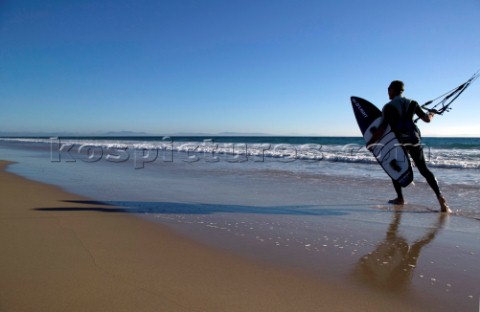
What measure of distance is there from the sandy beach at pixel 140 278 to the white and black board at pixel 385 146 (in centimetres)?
403

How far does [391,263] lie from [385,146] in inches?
149

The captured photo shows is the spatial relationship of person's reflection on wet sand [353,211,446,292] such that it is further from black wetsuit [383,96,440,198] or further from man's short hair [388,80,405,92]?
man's short hair [388,80,405,92]

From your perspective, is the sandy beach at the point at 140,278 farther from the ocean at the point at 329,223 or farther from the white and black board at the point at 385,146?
the white and black board at the point at 385,146

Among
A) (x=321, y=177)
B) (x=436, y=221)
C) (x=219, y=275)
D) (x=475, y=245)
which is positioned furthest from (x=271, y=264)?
(x=321, y=177)

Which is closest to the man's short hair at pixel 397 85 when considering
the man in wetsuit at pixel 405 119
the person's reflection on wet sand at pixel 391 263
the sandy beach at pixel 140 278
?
the man in wetsuit at pixel 405 119

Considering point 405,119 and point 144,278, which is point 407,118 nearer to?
point 405,119

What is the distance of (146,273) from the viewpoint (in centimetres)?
230

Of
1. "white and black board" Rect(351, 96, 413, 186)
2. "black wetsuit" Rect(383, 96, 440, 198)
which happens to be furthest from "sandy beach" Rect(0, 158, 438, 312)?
"white and black board" Rect(351, 96, 413, 186)

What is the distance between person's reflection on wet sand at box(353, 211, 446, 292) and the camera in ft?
7.50

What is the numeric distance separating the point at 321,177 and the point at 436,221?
4545mm

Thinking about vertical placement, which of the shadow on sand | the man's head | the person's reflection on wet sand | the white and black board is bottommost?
the shadow on sand

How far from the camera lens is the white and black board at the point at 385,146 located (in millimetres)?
5605

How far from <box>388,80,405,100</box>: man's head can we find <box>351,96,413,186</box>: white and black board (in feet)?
2.17

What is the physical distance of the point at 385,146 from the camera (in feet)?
19.7
